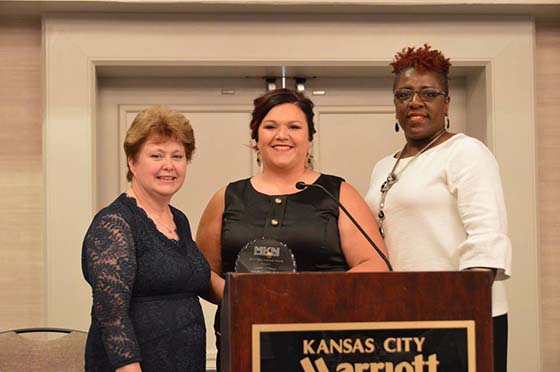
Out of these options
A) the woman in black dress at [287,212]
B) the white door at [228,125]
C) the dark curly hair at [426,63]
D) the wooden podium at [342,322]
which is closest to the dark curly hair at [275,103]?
the woman in black dress at [287,212]

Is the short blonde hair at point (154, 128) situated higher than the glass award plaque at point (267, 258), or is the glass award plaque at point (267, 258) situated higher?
the short blonde hair at point (154, 128)

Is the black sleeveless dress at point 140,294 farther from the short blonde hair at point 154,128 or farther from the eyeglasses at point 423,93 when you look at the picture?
the eyeglasses at point 423,93

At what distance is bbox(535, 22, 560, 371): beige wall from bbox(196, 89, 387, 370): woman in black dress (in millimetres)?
1743

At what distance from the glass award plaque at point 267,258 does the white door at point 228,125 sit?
1729mm

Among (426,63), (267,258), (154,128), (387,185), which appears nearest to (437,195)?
(387,185)

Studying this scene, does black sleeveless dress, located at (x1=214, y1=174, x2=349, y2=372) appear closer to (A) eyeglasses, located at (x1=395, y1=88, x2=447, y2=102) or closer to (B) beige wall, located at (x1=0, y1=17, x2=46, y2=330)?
(A) eyeglasses, located at (x1=395, y1=88, x2=447, y2=102)

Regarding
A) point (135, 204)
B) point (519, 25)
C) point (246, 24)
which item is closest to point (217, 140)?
point (246, 24)

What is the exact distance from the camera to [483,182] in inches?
84.4

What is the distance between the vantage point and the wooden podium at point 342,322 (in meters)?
1.47

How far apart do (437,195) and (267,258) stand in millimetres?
486

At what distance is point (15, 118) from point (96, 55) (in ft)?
1.47

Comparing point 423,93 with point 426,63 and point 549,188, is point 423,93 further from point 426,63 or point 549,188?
point 549,188

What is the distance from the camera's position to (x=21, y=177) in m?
3.65

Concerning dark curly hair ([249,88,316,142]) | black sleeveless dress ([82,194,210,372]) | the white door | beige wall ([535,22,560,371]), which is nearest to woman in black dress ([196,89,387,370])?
dark curly hair ([249,88,316,142])
